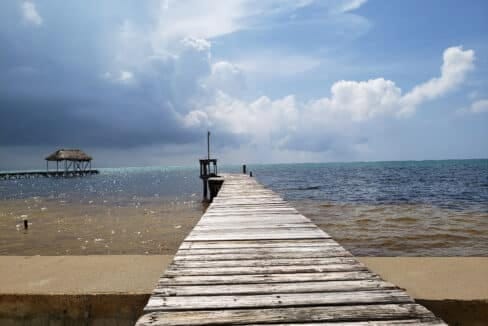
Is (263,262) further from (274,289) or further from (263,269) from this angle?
(274,289)

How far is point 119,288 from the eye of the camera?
4.04 m

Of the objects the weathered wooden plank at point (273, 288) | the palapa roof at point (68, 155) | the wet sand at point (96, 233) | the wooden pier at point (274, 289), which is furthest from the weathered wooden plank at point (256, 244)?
the palapa roof at point (68, 155)

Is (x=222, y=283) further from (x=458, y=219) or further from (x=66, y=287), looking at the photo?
(x=458, y=219)

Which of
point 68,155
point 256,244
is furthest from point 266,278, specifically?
point 68,155

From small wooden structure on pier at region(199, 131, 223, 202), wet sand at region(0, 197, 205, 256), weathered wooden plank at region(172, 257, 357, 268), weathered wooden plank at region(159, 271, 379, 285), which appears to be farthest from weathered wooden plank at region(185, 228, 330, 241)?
small wooden structure on pier at region(199, 131, 223, 202)

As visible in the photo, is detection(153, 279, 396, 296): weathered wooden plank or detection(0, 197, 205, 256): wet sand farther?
detection(0, 197, 205, 256): wet sand

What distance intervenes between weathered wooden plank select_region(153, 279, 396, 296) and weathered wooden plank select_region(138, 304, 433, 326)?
0.33 metres

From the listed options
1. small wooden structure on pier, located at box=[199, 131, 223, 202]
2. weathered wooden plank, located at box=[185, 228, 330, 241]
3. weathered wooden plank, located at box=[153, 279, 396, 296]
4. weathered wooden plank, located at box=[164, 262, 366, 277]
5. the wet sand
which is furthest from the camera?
small wooden structure on pier, located at box=[199, 131, 223, 202]

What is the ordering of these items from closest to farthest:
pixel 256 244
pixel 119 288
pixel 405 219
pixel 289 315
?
pixel 289 315 < pixel 119 288 < pixel 256 244 < pixel 405 219

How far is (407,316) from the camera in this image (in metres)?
2.22

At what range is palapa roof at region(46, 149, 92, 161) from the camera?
72688mm

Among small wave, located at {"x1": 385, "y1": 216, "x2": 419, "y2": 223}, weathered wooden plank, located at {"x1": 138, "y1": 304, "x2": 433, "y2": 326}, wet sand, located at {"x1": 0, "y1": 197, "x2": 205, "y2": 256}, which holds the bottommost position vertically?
small wave, located at {"x1": 385, "y1": 216, "x2": 419, "y2": 223}

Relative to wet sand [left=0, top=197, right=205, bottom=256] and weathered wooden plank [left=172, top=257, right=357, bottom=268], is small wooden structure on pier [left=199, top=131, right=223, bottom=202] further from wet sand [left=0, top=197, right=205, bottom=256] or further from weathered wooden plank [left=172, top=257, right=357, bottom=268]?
weathered wooden plank [left=172, top=257, right=357, bottom=268]

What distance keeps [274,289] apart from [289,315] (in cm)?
47
